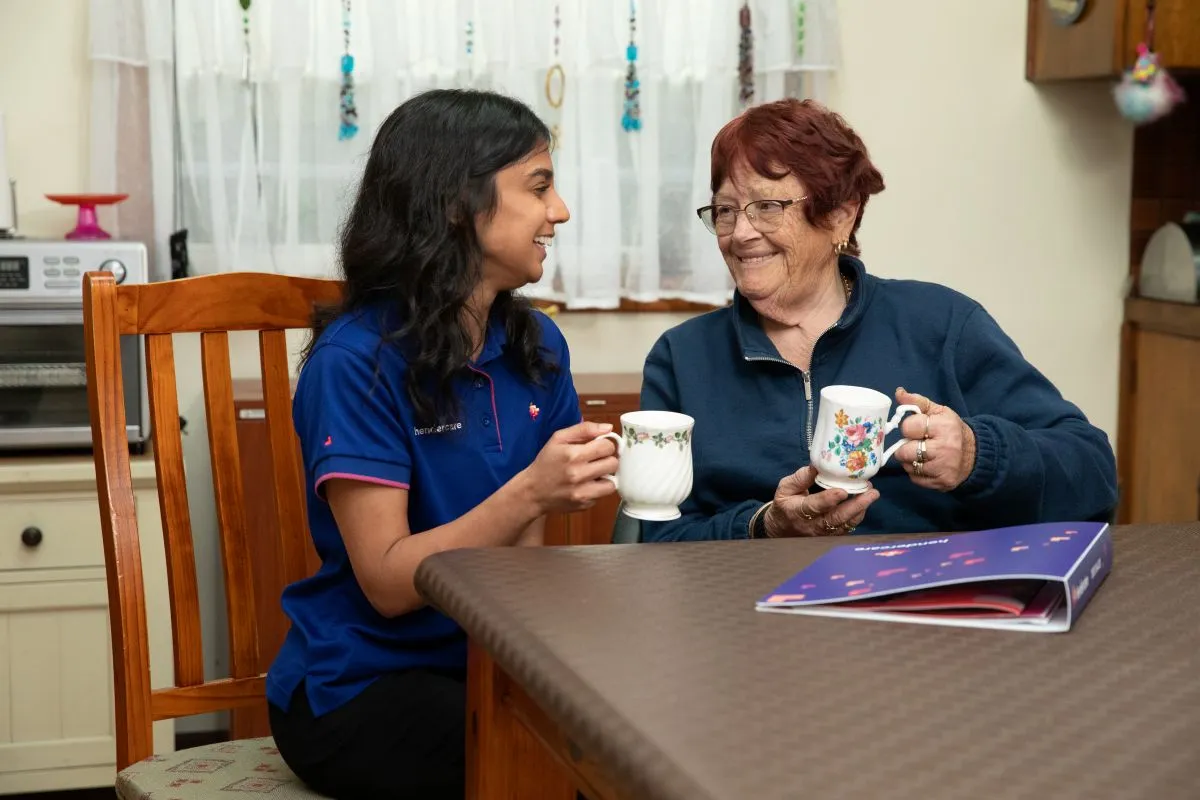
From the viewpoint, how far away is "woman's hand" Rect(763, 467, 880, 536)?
1401 millimetres

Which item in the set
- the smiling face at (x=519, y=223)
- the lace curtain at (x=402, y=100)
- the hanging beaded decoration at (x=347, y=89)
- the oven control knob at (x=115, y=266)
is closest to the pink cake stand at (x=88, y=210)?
the lace curtain at (x=402, y=100)

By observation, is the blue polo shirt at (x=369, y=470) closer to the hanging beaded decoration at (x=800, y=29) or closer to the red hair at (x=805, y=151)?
the red hair at (x=805, y=151)

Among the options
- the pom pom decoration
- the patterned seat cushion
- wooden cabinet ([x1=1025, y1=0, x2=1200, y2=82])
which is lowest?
the patterned seat cushion

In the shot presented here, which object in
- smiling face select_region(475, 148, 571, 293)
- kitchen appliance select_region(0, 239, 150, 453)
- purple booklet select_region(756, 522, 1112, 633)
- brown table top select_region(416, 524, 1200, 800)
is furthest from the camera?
kitchen appliance select_region(0, 239, 150, 453)

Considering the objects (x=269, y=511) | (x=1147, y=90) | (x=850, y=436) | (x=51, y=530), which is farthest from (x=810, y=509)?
(x=1147, y=90)

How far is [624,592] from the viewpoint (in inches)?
41.6

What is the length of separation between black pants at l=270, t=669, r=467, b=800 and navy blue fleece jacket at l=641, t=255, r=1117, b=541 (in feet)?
1.33

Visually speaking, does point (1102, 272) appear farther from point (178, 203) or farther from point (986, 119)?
point (178, 203)

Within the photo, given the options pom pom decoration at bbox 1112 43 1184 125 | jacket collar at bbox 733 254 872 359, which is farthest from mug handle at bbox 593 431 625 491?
pom pom decoration at bbox 1112 43 1184 125

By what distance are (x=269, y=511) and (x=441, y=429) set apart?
1285 millimetres

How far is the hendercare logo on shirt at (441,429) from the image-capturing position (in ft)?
4.73

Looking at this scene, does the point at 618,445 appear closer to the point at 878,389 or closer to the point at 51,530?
the point at 878,389

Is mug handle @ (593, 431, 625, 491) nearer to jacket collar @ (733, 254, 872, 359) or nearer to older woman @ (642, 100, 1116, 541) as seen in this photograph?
older woman @ (642, 100, 1116, 541)

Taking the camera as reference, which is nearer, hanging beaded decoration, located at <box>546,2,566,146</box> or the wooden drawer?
the wooden drawer
